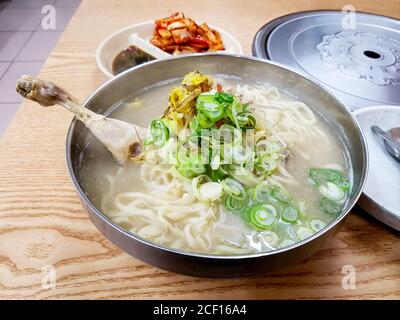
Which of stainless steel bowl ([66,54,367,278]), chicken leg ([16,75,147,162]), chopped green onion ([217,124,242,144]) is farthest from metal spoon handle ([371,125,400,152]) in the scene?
chicken leg ([16,75,147,162])

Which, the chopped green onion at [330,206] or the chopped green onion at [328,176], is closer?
the chopped green onion at [330,206]

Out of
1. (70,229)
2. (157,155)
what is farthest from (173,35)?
(70,229)

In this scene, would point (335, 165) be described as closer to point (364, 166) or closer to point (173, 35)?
point (364, 166)

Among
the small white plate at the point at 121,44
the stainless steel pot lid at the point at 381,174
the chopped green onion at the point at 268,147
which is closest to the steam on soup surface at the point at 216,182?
the chopped green onion at the point at 268,147

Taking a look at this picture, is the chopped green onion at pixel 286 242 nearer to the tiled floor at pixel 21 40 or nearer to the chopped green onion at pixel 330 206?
the chopped green onion at pixel 330 206

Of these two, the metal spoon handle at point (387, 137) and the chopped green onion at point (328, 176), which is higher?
the metal spoon handle at point (387, 137)

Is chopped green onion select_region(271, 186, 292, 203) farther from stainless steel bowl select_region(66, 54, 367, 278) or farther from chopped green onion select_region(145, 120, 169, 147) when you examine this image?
chopped green onion select_region(145, 120, 169, 147)

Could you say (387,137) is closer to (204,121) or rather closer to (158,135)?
(204,121)
